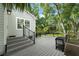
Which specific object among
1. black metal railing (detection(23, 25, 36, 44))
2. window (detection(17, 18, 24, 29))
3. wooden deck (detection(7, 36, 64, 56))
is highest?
window (detection(17, 18, 24, 29))

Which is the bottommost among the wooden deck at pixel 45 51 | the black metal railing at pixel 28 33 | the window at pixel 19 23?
the wooden deck at pixel 45 51

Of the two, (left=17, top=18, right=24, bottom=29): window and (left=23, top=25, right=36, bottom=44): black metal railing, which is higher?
(left=17, top=18, right=24, bottom=29): window

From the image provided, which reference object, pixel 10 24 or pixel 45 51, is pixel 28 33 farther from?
pixel 45 51

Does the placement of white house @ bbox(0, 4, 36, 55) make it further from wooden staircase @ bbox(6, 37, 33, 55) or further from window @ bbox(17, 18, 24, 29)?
wooden staircase @ bbox(6, 37, 33, 55)

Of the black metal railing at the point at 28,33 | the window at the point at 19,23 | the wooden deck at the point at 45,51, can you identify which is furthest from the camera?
the black metal railing at the point at 28,33

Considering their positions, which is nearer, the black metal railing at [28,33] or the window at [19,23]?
the window at [19,23]

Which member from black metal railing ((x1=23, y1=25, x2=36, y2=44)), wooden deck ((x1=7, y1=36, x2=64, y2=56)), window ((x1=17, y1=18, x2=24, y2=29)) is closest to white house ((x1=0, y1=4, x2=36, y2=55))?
window ((x1=17, y1=18, x2=24, y2=29))

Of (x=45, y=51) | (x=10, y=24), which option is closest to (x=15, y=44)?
(x=10, y=24)

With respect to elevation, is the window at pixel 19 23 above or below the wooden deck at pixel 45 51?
above

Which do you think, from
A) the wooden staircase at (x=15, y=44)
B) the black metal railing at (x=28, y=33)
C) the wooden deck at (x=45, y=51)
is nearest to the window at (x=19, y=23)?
the black metal railing at (x=28, y=33)

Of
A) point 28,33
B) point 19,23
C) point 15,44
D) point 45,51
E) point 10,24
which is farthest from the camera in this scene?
point 28,33

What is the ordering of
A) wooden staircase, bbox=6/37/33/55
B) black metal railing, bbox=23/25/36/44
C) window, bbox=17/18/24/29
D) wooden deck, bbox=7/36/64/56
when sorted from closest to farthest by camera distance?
1. wooden deck, bbox=7/36/64/56
2. wooden staircase, bbox=6/37/33/55
3. window, bbox=17/18/24/29
4. black metal railing, bbox=23/25/36/44

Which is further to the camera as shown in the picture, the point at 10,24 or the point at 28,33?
the point at 28,33

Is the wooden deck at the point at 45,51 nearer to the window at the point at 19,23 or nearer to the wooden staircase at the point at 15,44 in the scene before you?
the wooden staircase at the point at 15,44
